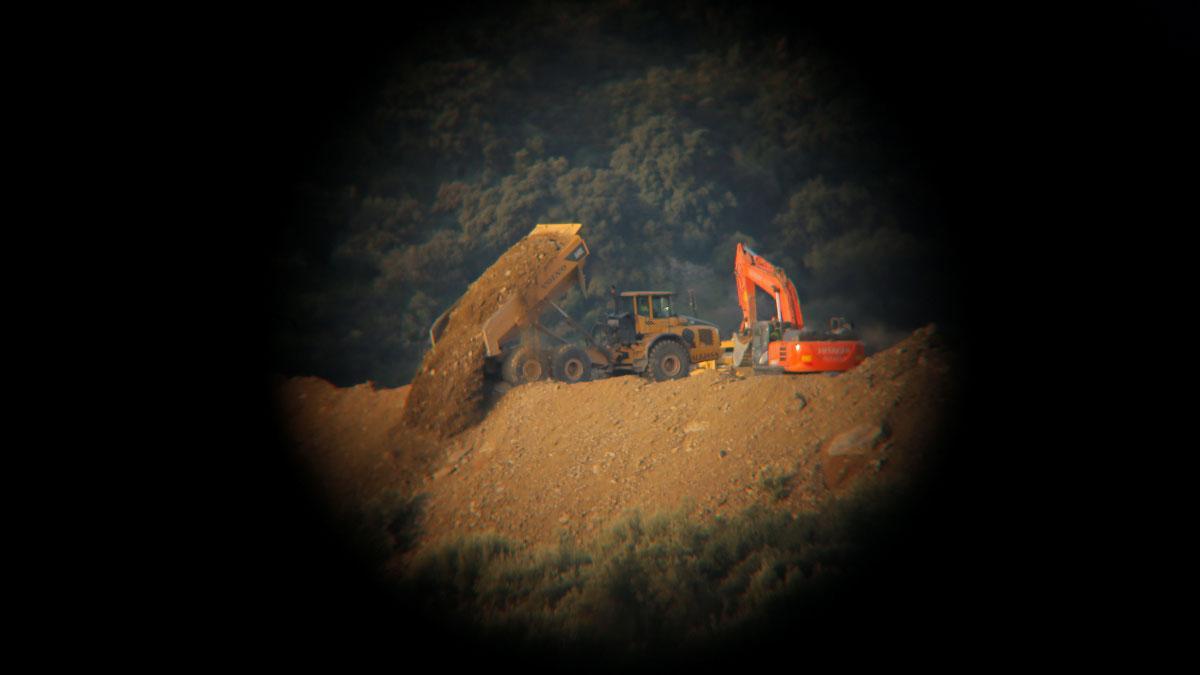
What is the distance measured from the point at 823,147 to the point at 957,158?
24.0 metres

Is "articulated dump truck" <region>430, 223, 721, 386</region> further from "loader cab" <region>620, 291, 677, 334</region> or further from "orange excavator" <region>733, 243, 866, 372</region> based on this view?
"orange excavator" <region>733, 243, 866, 372</region>

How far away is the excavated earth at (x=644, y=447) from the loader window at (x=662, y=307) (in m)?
5.02

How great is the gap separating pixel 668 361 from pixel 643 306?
5.05ft

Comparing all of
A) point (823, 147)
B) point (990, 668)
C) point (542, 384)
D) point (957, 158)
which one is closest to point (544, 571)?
point (990, 668)

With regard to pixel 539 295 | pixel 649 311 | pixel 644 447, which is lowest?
pixel 644 447

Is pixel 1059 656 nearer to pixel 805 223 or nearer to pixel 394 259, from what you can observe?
pixel 394 259

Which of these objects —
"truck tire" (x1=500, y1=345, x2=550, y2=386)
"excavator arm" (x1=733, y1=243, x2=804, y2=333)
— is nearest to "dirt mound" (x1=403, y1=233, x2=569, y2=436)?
"truck tire" (x1=500, y1=345, x2=550, y2=386)

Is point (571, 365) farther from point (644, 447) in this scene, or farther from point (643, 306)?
point (644, 447)

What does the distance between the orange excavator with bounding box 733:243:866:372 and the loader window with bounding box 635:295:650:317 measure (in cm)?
216

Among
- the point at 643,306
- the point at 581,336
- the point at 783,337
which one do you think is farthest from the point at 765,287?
the point at 581,336

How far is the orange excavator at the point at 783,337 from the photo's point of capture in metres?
10.5

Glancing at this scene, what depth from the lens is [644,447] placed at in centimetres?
851

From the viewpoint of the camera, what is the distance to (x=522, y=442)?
9.75 meters

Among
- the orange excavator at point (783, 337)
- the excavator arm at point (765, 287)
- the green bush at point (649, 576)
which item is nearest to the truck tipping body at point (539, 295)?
the orange excavator at point (783, 337)
